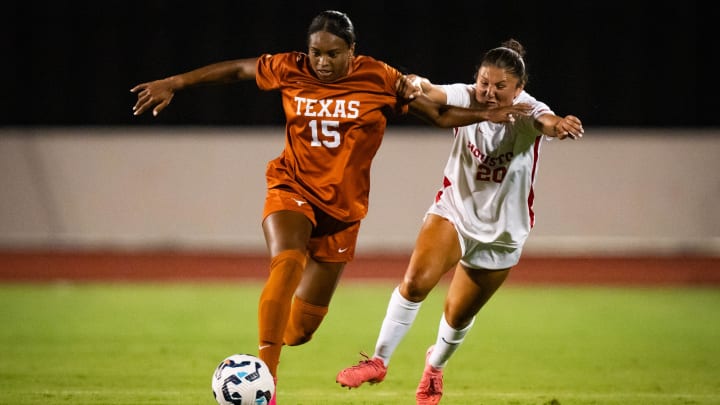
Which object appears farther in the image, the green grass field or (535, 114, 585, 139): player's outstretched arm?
the green grass field

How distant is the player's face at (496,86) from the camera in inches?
216

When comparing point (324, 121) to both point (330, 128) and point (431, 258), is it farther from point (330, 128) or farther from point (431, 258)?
point (431, 258)

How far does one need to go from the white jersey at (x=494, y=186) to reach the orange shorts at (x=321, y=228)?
644 mm

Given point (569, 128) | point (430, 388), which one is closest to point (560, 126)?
point (569, 128)

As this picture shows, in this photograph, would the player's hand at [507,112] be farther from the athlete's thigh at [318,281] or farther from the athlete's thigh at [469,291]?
the athlete's thigh at [318,281]

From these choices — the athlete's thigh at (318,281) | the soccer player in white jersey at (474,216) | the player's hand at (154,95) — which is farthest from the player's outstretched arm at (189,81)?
the athlete's thigh at (318,281)

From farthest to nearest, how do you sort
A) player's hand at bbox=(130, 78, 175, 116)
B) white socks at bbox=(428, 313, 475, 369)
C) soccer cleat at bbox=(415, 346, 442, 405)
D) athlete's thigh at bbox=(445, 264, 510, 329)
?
white socks at bbox=(428, 313, 475, 369) → athlete's thigh at bbox=(445, 264, 510, 329) → soccer cleat at bbox=(415, 346, 442, 405) → player's hand at bbox=(130, 78, 175, 116)

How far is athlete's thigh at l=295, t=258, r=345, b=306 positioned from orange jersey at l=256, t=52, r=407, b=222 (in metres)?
0.38

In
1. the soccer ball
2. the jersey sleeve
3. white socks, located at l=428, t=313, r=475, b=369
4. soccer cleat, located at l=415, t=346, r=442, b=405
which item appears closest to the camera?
the soccer ball

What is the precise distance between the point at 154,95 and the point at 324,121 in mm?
1025

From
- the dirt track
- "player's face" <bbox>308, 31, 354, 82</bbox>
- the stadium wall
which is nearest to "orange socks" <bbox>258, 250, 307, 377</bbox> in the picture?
"player's face" <bbox>308, 31, 354, 82</bbox>

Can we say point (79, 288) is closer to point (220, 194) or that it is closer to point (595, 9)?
point (220, 194)

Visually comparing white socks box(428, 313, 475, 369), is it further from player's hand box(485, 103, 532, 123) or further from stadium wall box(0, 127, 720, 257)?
stadium wall box(0, 127, 720, 257)

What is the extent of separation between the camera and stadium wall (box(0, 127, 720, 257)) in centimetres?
1551
